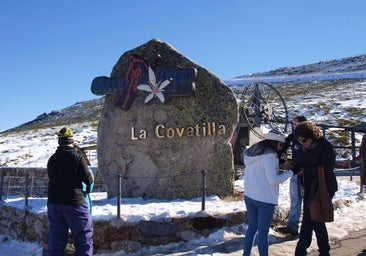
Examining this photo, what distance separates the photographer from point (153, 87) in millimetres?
9484

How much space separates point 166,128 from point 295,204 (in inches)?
130

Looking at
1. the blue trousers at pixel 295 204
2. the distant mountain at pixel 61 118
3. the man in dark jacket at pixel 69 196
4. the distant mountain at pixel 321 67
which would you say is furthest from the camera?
the distant mountain at pixel 321 67

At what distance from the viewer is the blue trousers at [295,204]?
718 cm

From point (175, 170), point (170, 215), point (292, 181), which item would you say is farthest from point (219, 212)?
point (175, 170)

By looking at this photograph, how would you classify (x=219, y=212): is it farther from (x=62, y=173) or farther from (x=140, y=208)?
(x=62, y=173)

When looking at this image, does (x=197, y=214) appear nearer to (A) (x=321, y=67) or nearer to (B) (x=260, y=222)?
(B) (x=260, y=222)

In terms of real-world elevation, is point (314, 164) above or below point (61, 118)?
below

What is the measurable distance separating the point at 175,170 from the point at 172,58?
239cm

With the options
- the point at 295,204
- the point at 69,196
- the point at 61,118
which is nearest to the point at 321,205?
the point at 295,204

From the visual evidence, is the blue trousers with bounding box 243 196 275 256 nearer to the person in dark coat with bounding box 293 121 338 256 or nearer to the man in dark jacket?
the person in dark coat with bounding box 293 121 338 256

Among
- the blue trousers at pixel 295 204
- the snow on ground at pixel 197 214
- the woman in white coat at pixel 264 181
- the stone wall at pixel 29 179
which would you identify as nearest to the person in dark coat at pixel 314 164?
the woman in white coat at pixel 264 181

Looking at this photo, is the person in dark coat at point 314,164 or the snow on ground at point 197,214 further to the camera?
the snow on ground at point 197,214

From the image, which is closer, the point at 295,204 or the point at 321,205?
the point at 321,205

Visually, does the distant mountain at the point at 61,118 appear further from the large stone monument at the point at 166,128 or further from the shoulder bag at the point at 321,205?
the shoulder bag at the point at 321,205
